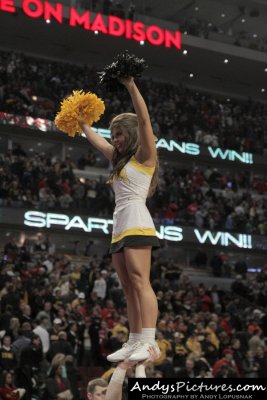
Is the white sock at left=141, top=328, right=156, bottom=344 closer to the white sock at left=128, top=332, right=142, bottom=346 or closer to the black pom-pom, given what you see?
the white sock at left=128, top=332, right=142, bottom=346

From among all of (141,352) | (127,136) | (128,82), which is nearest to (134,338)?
(141,352)

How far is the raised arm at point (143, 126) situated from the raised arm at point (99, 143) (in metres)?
0.30

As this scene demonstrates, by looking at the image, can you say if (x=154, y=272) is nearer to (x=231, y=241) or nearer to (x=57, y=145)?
(x=231, y=241)

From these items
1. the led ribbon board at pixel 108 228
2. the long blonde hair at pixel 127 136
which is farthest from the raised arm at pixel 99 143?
the led ribbon board at pixel 108 228

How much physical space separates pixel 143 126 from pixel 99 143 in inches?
21.4

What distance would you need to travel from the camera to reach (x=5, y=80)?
25312 mm

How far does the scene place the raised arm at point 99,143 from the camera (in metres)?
4.70

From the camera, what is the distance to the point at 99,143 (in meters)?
4.78

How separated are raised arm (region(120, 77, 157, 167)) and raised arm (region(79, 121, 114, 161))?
296 millimetres

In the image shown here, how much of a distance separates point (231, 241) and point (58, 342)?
1519cm

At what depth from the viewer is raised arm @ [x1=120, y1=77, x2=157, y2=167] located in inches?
169

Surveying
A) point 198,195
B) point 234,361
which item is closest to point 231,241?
point 198,195

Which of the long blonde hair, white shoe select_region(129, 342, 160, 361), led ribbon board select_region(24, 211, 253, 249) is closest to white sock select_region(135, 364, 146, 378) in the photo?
white shoe select_region(129, 342, 160, 361)

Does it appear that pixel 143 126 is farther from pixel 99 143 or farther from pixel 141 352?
pixel 141 352
